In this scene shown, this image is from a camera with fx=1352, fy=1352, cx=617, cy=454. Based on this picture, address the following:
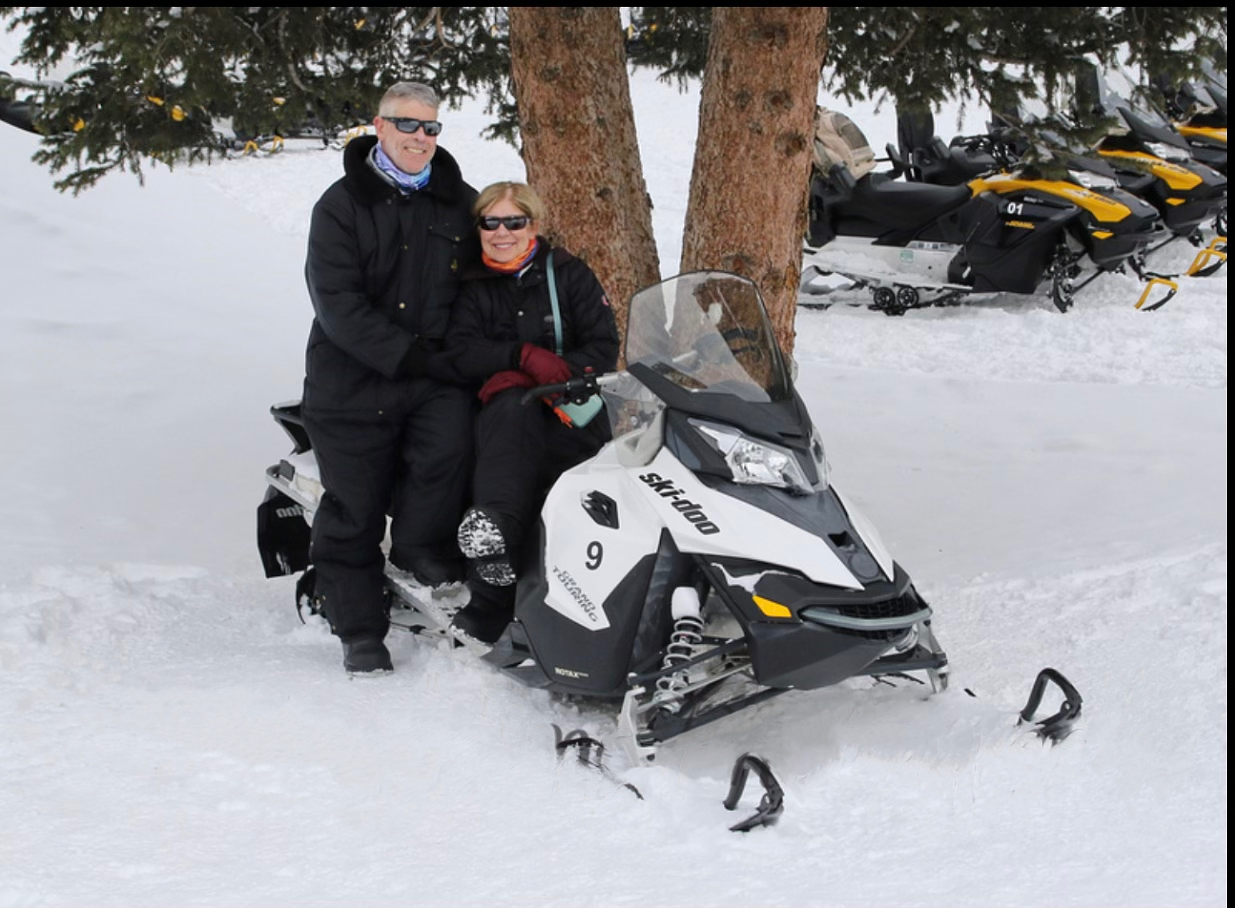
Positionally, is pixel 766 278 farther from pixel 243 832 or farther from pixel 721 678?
pixel 243 832

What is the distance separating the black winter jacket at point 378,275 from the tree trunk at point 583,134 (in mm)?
971

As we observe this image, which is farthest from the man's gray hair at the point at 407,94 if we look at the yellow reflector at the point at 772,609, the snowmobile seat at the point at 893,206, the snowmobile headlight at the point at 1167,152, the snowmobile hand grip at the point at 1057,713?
the snowmobile headlight at the point at 1167,152

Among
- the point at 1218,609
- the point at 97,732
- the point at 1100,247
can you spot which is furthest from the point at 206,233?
the point at 1218,609

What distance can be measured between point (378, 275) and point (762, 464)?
147 cm

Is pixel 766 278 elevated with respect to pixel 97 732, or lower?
elevated

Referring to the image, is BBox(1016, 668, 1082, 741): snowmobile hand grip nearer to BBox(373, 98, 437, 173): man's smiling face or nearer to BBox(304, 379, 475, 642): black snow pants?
BBox(304, 379, 475, 642): black snow pants

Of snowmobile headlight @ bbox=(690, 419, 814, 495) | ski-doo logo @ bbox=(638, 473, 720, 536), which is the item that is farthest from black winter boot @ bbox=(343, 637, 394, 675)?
snowmobile headlight @ bbox=(690, 419, 814, 495)

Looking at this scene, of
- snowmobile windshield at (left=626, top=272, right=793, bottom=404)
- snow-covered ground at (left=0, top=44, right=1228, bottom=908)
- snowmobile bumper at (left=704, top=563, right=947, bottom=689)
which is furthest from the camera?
snowmobile windshield at (left=626, top=272, right=793, bottom=404)

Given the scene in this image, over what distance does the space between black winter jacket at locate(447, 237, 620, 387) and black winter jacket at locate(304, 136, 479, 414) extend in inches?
3.4

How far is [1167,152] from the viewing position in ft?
37.9

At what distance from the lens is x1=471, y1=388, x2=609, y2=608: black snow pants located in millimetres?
3965

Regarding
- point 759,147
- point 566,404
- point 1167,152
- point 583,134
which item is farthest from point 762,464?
point 1167,152

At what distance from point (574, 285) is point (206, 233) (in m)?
10.7

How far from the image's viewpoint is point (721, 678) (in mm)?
3590
